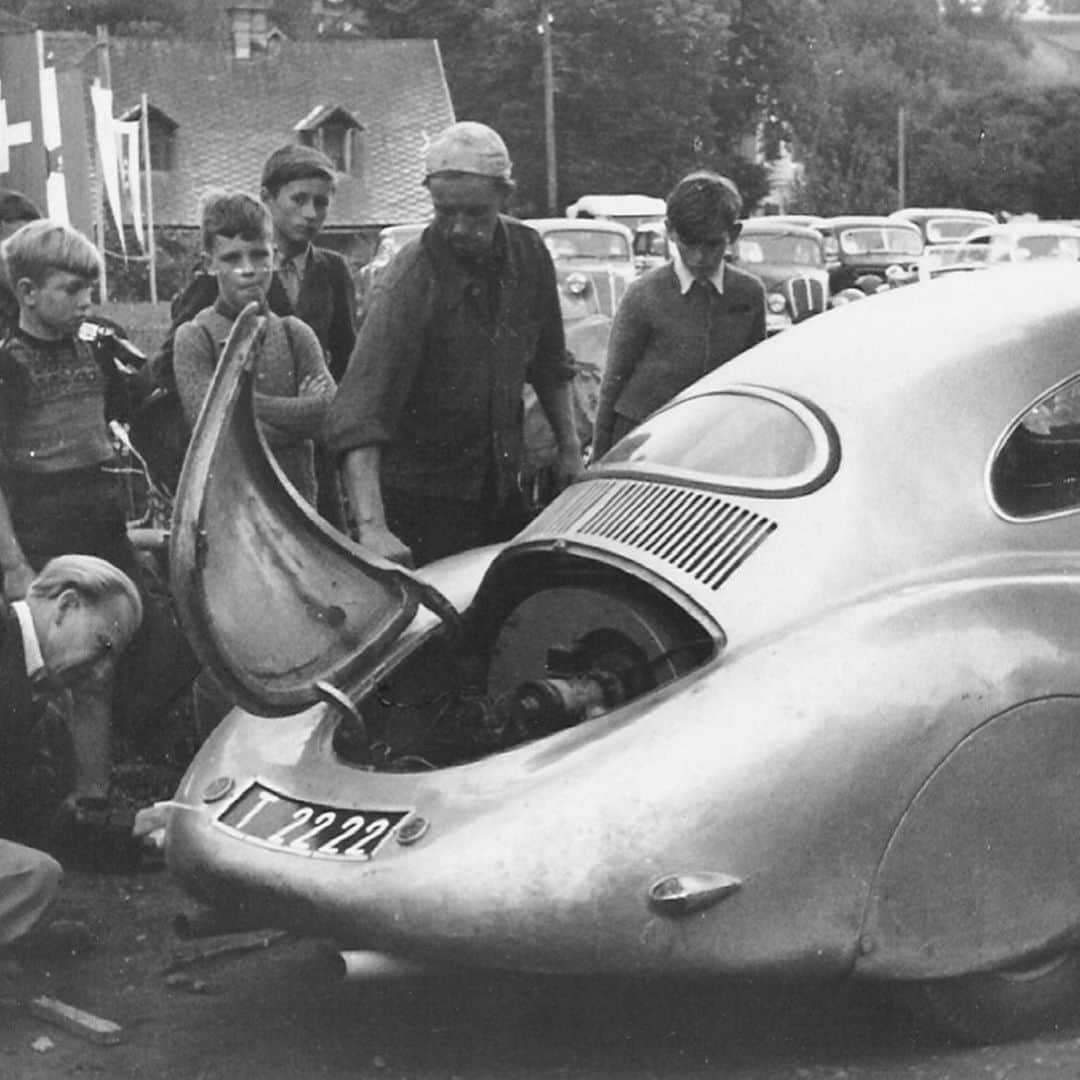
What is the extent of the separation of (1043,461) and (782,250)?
978 inches

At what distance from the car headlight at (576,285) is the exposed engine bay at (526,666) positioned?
18.2 m

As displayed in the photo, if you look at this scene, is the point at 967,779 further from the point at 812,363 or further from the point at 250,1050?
the point at 250,1050

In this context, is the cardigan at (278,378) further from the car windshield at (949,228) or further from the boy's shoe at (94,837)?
the car windshield at (949,228)

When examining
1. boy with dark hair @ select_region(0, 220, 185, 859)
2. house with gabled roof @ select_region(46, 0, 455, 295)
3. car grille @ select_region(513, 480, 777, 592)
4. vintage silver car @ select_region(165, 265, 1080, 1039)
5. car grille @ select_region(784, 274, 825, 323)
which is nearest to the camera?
vintage silver car @ select_region(165, 265, 1080, 1039)

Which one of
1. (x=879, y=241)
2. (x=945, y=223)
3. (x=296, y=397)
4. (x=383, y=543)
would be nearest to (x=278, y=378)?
(x=296, y=397)

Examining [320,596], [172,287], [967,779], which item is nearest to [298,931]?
[320,596]

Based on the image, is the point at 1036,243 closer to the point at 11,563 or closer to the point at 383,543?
the point at 11,563

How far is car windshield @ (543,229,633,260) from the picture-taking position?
26.2m

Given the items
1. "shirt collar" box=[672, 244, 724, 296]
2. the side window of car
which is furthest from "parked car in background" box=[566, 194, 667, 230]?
the side window of car

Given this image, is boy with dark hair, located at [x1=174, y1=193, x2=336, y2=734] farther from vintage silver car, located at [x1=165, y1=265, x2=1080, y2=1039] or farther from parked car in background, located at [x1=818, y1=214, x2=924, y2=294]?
parked car in background, located at [x1=818, y1=214, x2=924, y2=294]

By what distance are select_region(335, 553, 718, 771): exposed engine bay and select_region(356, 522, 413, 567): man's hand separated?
45 cm

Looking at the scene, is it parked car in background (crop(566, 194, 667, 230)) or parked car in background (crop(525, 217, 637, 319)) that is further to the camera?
parked car in background (crop(566, 194, 667, 230))

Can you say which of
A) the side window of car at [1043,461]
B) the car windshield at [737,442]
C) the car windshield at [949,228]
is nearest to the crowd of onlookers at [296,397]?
the car windshield at [737,442]

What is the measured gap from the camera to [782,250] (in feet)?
96.2
